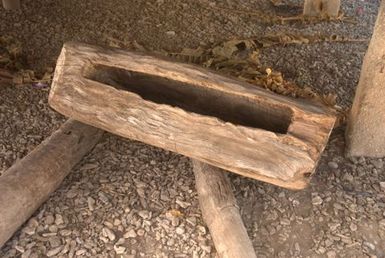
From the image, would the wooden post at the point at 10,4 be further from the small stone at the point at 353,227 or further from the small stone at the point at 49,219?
the small stone at the point at 353,227

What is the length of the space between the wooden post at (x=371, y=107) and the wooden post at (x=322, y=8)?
7.25 ft

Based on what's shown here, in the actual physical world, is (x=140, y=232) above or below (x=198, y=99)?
below

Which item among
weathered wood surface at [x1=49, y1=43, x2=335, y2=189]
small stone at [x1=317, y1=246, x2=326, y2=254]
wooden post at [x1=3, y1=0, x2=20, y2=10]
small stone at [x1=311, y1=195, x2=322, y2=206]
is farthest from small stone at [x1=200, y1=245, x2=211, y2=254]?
wooden post at [x1=3, y1=0, x2=20, y2=10]

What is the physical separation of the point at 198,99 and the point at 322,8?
2.76m

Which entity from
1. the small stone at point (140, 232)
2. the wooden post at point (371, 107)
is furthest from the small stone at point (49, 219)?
the wooden post at point (371, 107)

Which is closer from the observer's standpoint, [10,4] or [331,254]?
[331,254]

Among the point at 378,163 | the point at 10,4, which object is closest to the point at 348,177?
the point at 378,163

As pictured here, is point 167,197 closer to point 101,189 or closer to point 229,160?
point 101,189

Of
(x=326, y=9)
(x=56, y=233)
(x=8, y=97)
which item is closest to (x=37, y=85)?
(x=8, y=97)

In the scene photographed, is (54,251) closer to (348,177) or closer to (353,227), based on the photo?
(353,227)

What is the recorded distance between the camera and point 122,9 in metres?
4.48

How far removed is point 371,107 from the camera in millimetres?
2523

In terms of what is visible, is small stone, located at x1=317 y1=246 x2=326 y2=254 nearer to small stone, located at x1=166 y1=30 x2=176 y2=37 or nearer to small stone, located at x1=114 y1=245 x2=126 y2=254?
small stone, located at x1=114 y1=245 x2=126 y2=254

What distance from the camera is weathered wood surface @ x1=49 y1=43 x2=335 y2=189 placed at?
6.47 feet
